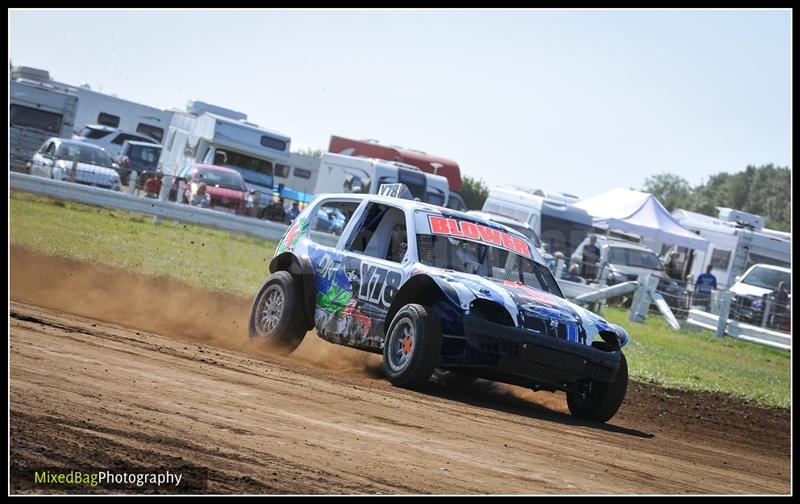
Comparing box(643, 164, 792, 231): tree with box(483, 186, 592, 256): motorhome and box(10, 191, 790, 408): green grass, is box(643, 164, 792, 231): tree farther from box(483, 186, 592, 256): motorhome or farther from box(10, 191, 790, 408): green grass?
box(10, 191, 790, 408): green grass

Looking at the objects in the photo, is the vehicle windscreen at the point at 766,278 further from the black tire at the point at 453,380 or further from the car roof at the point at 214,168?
the black tire at the point at 453,380

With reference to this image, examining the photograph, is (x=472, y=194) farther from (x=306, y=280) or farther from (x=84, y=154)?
(x=306, y=280)

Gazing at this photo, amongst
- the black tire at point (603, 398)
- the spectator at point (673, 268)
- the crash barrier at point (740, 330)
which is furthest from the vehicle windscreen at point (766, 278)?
the black tire at point (603, 398)

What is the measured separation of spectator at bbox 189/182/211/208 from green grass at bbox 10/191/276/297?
2.49 m

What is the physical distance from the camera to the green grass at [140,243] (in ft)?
57.7

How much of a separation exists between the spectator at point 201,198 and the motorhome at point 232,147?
330 cm

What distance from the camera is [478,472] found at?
5812mm

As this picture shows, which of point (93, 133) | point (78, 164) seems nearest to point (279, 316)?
point (78, 164)

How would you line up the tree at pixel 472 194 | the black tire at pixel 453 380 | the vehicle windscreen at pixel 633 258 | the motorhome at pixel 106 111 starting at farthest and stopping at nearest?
1. the tree at pixel 472 194
2. the motorhome at pixel 106 111
3. the vehicle windscreen at pixel 633 258
4. the black tire at pixel 453 380

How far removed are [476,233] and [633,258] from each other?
76.3 ft

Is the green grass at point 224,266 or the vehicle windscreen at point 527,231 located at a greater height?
the vehicle windscreen at point 527,231

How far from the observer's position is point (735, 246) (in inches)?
1464
